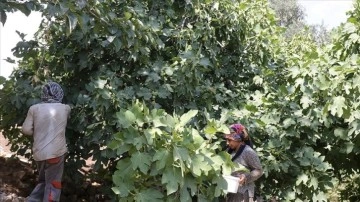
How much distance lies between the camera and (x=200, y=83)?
199 inches

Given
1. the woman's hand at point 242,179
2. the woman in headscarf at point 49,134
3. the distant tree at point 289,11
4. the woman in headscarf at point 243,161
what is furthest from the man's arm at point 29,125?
the distant tree at point 289,11

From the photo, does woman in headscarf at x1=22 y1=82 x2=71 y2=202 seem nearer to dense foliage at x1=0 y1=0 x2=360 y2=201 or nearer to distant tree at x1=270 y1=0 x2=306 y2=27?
dense foliage at x1=0 y1=0 x2=360 y2=201

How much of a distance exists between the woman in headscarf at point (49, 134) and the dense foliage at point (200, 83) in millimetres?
360

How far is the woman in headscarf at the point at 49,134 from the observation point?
4.00 metres

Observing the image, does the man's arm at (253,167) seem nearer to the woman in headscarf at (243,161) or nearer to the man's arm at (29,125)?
the woman in headscarf at (243,161)

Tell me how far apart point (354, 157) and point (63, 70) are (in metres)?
3.81

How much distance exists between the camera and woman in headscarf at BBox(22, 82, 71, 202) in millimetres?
4004

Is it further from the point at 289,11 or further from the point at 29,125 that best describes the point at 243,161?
the point at 289,11

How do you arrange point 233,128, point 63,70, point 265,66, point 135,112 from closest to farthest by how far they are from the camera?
1. point 135,112
2. point 233,128
3. point 63,70
4. point 265,66

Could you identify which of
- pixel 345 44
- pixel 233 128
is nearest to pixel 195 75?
pixel 233 128

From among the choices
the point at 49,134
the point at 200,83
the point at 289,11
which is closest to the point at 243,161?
the point at 200,83

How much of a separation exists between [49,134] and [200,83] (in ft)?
5.85

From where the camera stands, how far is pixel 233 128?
12.9ft

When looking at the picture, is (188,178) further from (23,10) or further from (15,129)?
(15,129)
